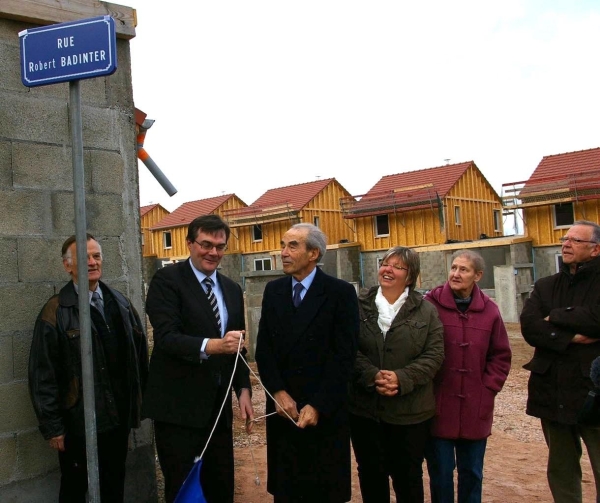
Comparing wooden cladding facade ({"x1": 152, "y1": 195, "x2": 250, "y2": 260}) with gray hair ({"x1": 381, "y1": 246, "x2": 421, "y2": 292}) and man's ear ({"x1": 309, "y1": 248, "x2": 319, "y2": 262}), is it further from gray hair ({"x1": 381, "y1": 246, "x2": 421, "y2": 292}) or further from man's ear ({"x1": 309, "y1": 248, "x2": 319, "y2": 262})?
man's ear ({"x1": 309, "y1": 248, "x2": 319, "y2": 262})

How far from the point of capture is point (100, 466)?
3646mm

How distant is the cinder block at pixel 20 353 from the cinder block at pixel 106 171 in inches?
42.4

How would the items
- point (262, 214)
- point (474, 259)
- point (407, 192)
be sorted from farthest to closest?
point (262, 214) → point (407, 192) → point (474, 259)

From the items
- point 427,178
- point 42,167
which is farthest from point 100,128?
point 427,178

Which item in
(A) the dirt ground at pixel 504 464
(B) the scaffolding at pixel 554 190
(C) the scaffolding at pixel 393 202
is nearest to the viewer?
(A) the dirt ground at pixel 504 464

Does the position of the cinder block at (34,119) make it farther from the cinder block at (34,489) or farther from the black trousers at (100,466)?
the cinder block at (34,489)

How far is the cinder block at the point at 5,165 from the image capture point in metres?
3.83

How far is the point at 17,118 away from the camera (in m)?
3.91

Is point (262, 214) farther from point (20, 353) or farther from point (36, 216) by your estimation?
point (20, 353)

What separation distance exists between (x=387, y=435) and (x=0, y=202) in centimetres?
281

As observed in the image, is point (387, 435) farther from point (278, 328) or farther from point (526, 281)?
point (526, 281)

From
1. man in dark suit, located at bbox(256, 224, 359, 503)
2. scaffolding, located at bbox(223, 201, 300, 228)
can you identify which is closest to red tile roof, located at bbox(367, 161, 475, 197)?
scaffolding, located at bbox(223, 201, 300, 228)

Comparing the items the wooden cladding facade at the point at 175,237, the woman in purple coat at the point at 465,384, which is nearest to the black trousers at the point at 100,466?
the woman in purple coat at the point at 465,384

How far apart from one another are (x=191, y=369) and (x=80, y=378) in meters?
0.61
